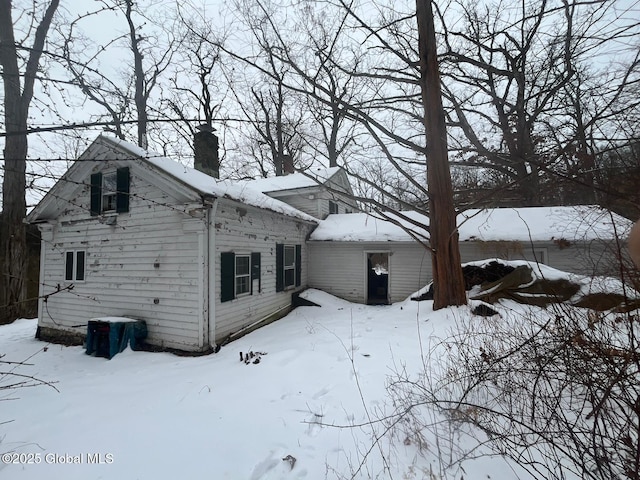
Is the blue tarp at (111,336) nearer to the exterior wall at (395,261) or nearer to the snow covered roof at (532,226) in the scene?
the exterior wall at (395,261)

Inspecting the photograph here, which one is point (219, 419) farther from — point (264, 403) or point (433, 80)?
point (433, 80)

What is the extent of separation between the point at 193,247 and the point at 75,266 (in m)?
4.71

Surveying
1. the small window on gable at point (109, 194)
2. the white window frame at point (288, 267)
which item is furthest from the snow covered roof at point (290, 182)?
the small window on gable at point (109, 194)

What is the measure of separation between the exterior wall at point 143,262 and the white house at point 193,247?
3cm

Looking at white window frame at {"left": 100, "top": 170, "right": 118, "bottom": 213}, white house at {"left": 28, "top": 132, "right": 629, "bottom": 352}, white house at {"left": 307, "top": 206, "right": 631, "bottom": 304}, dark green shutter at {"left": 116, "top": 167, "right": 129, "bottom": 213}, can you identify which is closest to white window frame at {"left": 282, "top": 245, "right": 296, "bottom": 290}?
white house at {"left": 28, "top": 132, "right": 629, "bottom": 352}

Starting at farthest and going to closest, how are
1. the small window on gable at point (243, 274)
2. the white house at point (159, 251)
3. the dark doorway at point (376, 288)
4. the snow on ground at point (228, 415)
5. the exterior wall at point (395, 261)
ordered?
the dark doorway at point (376, 288) < the exterior wall at point (395, 261) < the small window on gable at point (243, 274) < the white house at point (159, 251) < the snow on ground at point (228, 415)

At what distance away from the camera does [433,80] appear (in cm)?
693

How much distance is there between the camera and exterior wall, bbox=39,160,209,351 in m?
6.47

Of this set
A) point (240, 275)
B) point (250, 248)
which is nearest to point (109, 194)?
point (250, 248)

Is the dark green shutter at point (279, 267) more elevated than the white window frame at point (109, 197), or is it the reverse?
the white window frame at point (109, 197)

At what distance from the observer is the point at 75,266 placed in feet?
27.4

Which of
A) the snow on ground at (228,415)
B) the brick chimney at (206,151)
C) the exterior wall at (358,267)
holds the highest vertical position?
the brick chimney at (206,151)

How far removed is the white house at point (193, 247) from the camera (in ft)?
21.3

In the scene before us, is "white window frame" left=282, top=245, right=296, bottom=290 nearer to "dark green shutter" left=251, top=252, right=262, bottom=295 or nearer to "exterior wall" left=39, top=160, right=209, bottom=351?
"dark green shutter" left=251, top=252, right=262, bottom=295
